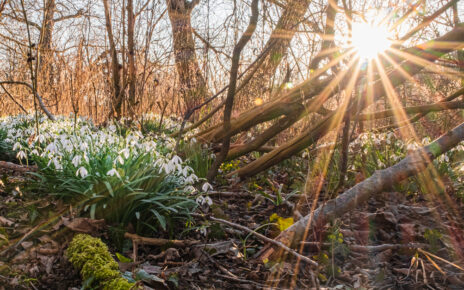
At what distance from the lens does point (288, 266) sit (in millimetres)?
1966

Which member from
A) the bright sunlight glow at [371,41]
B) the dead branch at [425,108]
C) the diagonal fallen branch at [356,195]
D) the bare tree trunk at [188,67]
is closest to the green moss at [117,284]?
the diagonal fallen branch at [356,195]

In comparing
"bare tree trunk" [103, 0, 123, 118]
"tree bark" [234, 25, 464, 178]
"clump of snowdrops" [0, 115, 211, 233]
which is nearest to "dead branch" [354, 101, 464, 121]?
"tree bark" [234, 25, 464, 178]

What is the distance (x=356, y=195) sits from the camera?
2.24 m

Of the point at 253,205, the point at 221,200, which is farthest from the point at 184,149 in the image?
the point at 253,205

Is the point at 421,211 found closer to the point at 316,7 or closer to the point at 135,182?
the point at 135,182

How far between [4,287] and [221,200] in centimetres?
212

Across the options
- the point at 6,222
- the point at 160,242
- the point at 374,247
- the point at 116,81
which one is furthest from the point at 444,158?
the point at 116,81

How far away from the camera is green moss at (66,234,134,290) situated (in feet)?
5.07

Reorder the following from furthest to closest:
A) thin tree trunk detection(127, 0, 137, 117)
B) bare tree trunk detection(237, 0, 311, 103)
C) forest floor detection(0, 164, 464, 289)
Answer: thin tree trunk detection(127, 0, 137, 117) → bare tree trunk detection(237, 0, 311, 103) → forest floor detection(0, 164, 464, 289)

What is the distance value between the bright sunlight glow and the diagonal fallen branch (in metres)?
1.14

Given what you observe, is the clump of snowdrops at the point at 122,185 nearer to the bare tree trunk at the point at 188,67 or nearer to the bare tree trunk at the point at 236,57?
the bare tree trunk at the point at 236,57

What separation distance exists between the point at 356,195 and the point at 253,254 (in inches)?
30.1

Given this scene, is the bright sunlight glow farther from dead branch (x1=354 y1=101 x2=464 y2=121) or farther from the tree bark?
dead branch (x1=354 y1=101 x2=464 y2=121)

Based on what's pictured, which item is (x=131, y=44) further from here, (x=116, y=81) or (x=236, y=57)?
(x=236, y=57)
